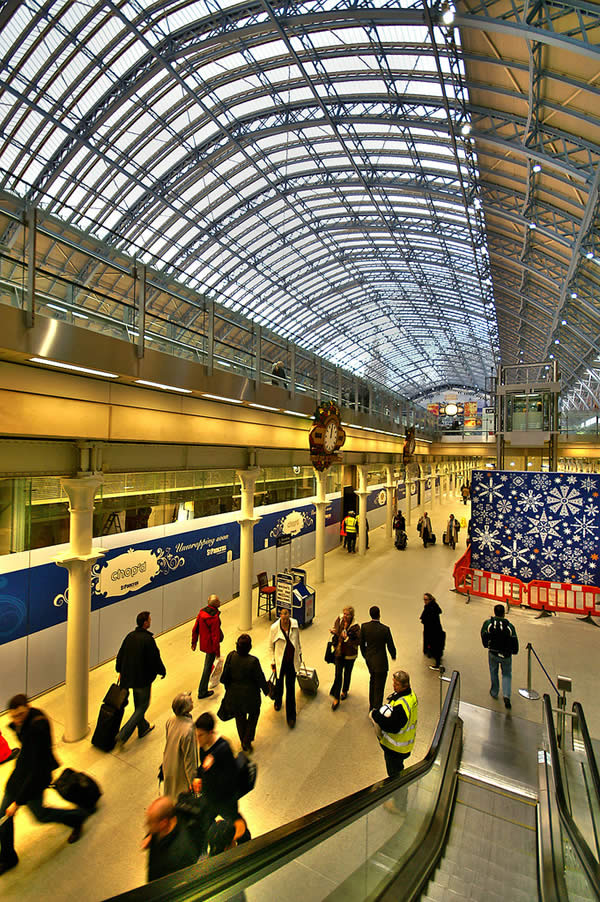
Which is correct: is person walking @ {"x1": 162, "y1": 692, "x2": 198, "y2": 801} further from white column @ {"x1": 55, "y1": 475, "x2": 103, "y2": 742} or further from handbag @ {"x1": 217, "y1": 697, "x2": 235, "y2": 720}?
white column @ {"x1": 55, "y1": 475, "x2": 103, "y2": 742}

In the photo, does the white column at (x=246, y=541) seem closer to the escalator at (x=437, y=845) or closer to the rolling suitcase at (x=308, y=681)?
the rolling suitcase at (x=308, y=681)

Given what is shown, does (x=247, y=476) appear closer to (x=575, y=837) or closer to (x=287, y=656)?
(x=287, y=656)

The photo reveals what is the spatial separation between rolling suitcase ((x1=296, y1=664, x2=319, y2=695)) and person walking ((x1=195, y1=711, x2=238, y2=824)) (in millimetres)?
3685

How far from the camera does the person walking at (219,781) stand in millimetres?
3188

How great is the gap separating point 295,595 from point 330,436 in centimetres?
375

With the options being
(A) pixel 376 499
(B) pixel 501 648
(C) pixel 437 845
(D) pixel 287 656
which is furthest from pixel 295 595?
(A) pixel 376 499

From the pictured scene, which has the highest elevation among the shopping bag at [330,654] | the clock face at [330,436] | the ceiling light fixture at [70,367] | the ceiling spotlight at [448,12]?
the ceiling spotlight at [448,12]

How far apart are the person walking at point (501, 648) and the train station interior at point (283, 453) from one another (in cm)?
26

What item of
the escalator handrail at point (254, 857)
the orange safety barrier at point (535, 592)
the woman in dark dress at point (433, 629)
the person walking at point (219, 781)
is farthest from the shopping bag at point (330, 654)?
the orange safety barrier at point (535, 592)

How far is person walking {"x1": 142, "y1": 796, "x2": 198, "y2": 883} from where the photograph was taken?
107 inches

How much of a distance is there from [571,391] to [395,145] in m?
33.8

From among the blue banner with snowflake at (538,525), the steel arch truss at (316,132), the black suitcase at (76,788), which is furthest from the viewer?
the steel arch truss at (316,132)

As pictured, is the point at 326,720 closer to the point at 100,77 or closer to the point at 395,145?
the point at 100,77

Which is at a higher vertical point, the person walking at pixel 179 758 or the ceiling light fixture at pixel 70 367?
the ceiling light fixture at pixel 70 367
